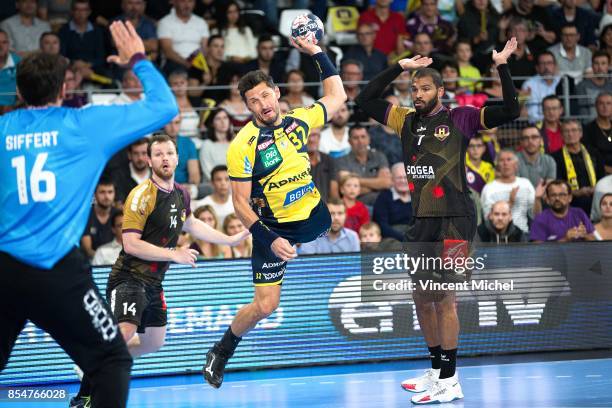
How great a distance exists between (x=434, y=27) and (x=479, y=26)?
932mm

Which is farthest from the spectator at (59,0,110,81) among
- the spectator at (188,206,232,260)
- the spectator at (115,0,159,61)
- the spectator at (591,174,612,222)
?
the spectator at (591,174,612,222)

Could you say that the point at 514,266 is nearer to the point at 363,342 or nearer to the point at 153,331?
the point at 363,342

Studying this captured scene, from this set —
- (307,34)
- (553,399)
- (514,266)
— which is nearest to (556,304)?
(514,266)

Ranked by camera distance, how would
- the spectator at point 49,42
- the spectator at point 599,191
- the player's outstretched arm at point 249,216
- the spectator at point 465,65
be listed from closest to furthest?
the player's outstretched arm at point 249,216
the spectator at point 599,191
the spectator at point 49,42
the spectator at point 465,65

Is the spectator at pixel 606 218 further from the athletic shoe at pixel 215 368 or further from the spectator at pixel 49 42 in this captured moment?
the spectator at pixel 49 42

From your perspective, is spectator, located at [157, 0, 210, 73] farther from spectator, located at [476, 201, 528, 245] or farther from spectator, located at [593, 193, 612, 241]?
spectator, located at [593, 193, 612, 241]

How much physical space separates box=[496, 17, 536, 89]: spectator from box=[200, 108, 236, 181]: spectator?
4.95 m

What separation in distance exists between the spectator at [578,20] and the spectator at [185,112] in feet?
22.6

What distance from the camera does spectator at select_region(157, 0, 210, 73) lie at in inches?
619

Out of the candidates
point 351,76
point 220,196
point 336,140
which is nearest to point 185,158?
point 220,196

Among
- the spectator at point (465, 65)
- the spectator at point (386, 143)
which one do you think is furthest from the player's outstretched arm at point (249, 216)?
the spectator at point (465, 65)

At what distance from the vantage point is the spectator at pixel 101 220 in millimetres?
12539

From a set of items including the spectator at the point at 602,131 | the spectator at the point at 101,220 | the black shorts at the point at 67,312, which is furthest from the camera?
the spectator at the point at 602,131

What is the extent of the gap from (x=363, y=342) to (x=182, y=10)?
6848 millimetres
